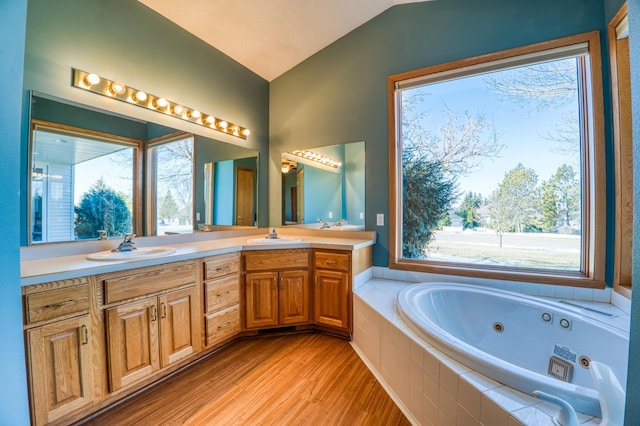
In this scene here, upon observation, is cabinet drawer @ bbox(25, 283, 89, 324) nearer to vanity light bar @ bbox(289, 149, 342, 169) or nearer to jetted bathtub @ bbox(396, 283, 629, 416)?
jetted bathtub @ bbox(396, 283, 629, 416)

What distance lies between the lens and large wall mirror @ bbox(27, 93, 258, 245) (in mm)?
1610

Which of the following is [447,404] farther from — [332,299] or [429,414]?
[332,299]

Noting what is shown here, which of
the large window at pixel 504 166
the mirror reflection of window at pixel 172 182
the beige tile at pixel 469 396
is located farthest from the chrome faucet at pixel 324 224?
the beige tile at pixel 469 396

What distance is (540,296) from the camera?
1989 mm

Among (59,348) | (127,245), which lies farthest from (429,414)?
(127,245)

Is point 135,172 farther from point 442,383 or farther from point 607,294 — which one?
point 607,294

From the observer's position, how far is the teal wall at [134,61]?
1.61m

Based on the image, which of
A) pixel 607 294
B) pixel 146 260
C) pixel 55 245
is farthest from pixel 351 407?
pixel 55 245

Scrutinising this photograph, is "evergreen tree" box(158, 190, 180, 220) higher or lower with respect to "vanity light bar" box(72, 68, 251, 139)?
lower

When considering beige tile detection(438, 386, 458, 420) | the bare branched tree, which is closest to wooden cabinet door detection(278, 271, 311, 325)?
beige tile detection(438, 386, 458, 420)

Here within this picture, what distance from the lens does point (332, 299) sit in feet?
7.75

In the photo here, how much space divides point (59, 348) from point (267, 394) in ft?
3.68

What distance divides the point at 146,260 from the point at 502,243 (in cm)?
265

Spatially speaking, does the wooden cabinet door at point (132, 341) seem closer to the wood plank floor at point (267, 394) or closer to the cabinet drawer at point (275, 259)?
the wood plank floor at point (267, 394)
